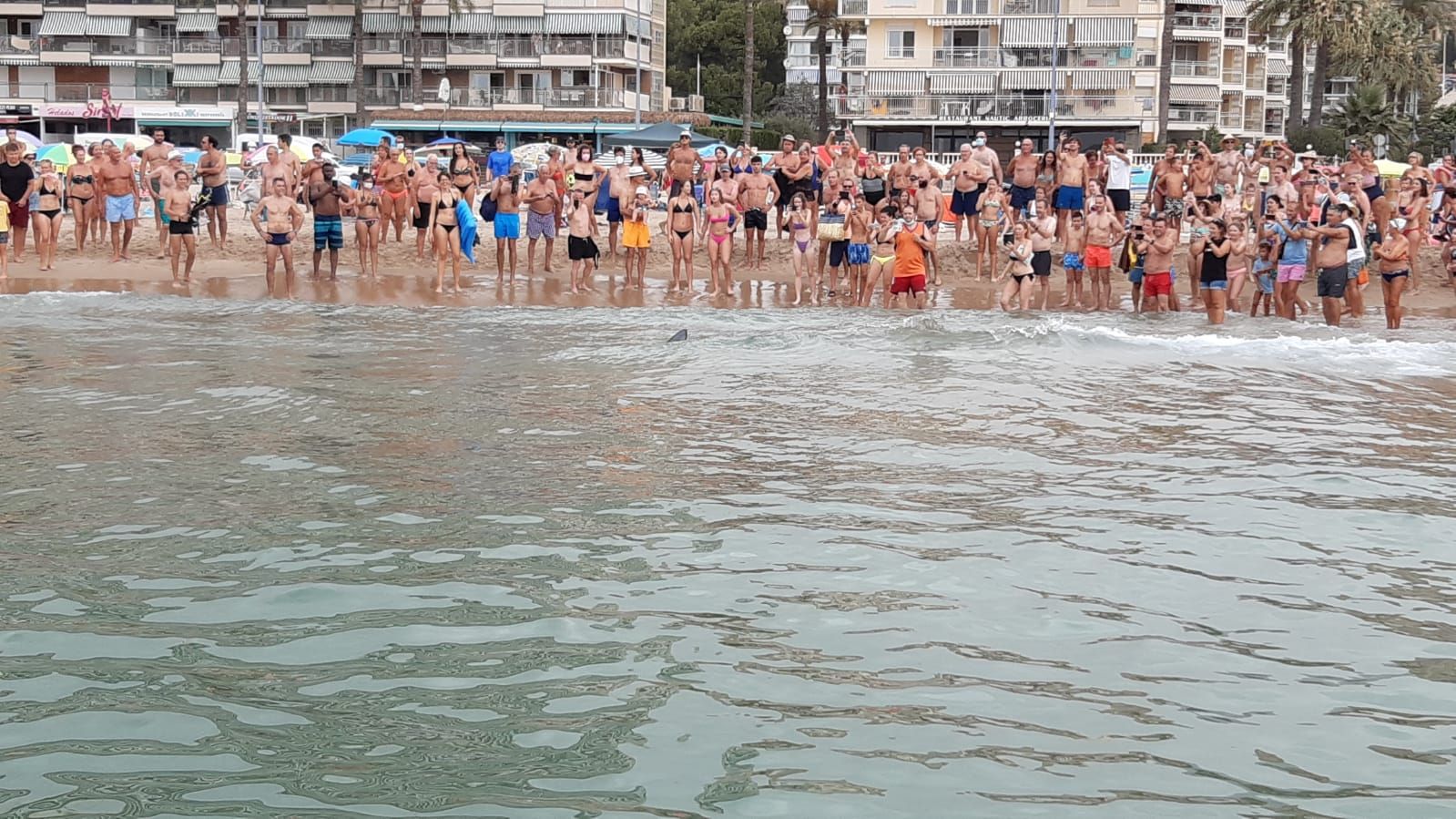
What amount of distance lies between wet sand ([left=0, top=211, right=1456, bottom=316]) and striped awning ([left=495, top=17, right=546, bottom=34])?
40241mm

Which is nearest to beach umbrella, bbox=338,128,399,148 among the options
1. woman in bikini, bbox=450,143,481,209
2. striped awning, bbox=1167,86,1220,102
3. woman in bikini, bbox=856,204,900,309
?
woman in bikini, bbox=450,143,481,209

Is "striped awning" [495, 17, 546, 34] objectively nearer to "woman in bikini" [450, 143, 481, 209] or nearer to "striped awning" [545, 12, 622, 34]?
"striped awning" [545, 12, 622, 34]

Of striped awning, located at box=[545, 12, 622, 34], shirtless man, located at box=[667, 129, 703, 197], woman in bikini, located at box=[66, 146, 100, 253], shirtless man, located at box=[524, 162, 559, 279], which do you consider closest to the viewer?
shirtless man, located at box=[524, 162, 559, 279]

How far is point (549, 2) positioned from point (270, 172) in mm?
43746

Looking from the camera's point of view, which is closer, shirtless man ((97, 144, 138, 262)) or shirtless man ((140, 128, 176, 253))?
shirtless man ((140, 128, 176, 253))

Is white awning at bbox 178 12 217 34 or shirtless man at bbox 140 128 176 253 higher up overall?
white awning at bbox 178 12 217 34

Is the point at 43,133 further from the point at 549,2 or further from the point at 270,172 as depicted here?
the point at 270,172

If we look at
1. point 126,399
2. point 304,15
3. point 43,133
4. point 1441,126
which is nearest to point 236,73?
point 304,15

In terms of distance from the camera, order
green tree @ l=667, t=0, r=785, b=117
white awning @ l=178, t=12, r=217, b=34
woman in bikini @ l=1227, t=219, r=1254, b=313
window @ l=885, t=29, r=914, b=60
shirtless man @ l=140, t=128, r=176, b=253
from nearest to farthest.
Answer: woman in bikini @ l=1227, t=219, r=1254, b=313, shirtless man @ l=140, t=128, r=176, b=253, window @ l=885, t=29, r=914, b=60, white awning @ l=178, t=12, r=217, b=34, green tree @ l=667, t=0, r=785, b=117

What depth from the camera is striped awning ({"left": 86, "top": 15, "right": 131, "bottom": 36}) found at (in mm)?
63812

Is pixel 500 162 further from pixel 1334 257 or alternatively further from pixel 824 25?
pixel 824 25

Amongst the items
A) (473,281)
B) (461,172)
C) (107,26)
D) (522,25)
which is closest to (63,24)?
(107,26)

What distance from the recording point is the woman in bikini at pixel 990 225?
2075 centimetres

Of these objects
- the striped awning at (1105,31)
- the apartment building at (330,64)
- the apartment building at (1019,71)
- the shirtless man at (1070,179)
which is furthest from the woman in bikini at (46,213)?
the striped awning at (1105,31)
